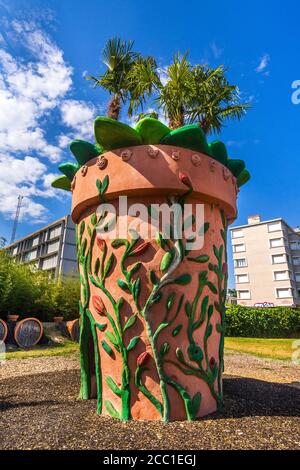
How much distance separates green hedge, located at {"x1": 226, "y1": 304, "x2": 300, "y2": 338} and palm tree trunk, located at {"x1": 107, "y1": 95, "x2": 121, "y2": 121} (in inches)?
591

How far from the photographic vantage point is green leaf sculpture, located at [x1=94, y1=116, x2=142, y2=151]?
115 inches

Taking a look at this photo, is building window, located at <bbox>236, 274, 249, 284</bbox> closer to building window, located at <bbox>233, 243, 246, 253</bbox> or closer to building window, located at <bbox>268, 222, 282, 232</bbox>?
building window, located at <bbox>233, 243, 246, 253</bbox>

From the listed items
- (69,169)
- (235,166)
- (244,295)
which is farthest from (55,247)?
(235,166)

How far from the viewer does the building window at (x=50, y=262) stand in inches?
1809

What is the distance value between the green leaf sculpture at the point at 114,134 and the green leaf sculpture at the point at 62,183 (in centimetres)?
121

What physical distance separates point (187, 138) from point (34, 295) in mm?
13840

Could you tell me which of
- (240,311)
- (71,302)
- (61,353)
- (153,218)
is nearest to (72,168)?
(153,218)

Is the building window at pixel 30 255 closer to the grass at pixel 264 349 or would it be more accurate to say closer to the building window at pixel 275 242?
the building window at pixel 275 242

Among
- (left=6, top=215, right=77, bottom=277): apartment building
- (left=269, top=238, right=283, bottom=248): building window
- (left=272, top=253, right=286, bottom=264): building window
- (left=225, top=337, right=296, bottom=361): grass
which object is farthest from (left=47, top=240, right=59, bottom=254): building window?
(left=225, top=337, right=296, bottom=361): grass

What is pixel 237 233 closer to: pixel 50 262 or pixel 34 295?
pixel 50 262

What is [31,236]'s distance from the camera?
175ft

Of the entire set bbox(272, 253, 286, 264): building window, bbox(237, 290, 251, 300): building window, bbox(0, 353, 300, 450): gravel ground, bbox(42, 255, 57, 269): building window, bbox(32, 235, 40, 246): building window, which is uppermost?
bbox(32, 235, 40, 246): building window

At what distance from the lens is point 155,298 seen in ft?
9.23
